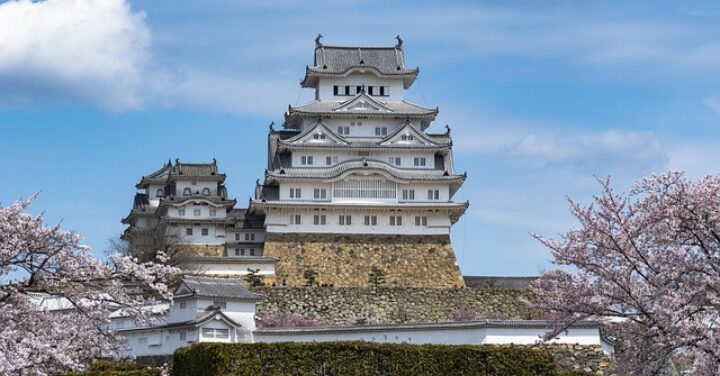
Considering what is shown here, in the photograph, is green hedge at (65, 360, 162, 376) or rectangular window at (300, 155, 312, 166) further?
rectangular window at (300, 155, 312, 166)

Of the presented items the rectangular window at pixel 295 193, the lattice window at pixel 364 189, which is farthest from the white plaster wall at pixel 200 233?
the lattice window at pixel 364 189

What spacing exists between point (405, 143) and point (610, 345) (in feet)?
85.6

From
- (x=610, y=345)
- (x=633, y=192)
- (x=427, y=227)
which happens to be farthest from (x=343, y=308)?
(x=633, y=192)

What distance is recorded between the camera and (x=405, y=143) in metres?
64.5

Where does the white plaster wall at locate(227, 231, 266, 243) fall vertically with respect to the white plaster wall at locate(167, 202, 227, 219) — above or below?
below

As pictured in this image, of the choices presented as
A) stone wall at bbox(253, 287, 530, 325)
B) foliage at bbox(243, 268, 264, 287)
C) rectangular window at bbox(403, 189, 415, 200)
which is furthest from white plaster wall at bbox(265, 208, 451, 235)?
stone wall at bbox(253, 287, 530, 325)

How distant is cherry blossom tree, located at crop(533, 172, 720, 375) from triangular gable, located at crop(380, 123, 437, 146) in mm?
43076

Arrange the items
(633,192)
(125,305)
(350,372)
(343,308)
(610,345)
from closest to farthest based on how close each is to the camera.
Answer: (125,305), (633,192), (350,372), (610,345), (343,308)

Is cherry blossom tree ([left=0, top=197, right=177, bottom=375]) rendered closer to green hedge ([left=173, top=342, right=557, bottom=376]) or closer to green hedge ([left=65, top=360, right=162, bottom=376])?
green hedge ([left=173, top=342, right=557, bottom=376])

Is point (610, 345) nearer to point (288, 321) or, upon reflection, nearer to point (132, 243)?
point (288, 321)

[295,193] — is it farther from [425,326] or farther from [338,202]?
[425,326]

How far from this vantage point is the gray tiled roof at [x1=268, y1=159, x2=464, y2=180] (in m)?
62.1

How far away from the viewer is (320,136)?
64.4 m

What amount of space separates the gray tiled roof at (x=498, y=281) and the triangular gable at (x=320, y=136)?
1044 cm
